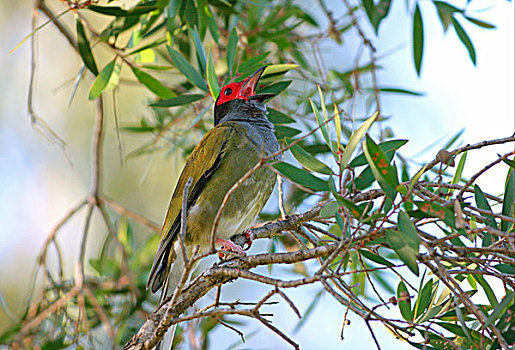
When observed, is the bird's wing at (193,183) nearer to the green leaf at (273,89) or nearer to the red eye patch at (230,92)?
the green leaf at (273,89)

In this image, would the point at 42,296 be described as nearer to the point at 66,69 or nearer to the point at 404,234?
the point at 404,234

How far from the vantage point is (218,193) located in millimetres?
3025

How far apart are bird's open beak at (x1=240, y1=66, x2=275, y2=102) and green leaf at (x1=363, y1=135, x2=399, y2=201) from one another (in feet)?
4.92

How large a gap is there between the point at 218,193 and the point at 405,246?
1607 mm

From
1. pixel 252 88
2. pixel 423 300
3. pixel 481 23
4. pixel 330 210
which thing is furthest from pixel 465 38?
pixel 330 210

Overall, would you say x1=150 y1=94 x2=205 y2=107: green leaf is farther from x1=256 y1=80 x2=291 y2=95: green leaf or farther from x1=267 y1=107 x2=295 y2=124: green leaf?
x1=267 y1=107 x2=295 y2=124: green leaf

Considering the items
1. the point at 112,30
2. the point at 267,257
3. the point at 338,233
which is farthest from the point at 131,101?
the point at 267,257

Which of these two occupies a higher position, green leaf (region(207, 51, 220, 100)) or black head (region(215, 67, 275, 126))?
black head (region(215, 67, 275, 126))

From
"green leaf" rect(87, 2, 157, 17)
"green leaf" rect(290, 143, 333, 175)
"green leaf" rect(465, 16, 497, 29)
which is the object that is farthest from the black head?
"green leaf" rect(465, 16, 497, 29)

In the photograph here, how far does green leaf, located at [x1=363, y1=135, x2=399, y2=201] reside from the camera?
156 cm

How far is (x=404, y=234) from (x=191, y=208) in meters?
1.68

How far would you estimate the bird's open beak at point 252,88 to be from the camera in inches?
120

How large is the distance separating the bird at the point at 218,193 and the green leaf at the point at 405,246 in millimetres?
1420

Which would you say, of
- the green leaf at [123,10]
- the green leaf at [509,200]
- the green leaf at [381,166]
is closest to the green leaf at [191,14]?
the green leaf at [123,10]
